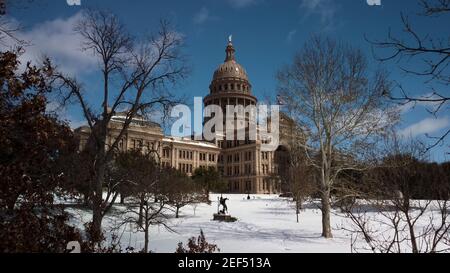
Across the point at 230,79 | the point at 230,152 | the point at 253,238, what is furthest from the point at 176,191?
the point at 230,79

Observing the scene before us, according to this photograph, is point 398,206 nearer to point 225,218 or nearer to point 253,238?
point 253,238

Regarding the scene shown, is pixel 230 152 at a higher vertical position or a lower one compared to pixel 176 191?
higher

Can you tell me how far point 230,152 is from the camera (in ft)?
376

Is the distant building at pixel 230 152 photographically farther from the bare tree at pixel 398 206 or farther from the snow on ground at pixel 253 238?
the bare tree at pixel 398 206

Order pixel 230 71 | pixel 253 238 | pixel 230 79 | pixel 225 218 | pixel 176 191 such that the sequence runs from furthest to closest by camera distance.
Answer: pixel 230 71 < pixel 230 79 < pixel 176 191 < pixel 225 218 < pixel 253 238

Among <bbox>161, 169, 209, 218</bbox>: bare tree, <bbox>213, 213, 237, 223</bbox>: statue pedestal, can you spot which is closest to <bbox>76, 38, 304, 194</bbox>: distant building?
<bbox>161, 169, 209, 218</bbox>: bare tree

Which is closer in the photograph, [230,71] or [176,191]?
[176,191]

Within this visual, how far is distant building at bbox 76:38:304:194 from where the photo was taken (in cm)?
9962

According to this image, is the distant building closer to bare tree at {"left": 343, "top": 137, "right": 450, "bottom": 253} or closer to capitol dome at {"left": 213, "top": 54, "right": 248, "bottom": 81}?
capitol dome at {"left": 213, "top": 54, "right": 248, "bottom": 81}

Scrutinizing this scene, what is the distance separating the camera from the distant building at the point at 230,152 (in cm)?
9962
